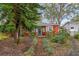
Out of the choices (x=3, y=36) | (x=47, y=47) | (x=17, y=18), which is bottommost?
(x=47, y=47)

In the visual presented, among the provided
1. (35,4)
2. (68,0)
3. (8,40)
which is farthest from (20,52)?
(68,0)

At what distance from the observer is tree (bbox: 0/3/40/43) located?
1624 mm

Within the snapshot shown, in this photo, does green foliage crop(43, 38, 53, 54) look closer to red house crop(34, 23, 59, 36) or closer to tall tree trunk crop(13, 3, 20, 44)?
red house crop(34, 23, 59, 36)

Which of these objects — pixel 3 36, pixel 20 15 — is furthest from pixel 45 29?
pixel 3 36

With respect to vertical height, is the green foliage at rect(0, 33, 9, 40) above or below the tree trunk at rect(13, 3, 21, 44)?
below

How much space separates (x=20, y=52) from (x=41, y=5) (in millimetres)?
494

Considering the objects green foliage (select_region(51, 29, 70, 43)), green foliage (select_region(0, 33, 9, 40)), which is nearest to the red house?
green foliage (select_region(51, 29, 70, 43))


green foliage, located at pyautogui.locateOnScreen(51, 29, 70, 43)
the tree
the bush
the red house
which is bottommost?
the bush

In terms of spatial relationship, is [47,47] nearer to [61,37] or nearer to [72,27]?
[61,37]

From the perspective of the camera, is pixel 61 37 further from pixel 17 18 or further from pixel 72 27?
pixel 17 18

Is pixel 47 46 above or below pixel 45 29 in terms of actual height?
below

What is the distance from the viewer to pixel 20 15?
1636 millimetres

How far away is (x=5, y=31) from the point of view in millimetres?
1617

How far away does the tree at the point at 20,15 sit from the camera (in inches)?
63.9
